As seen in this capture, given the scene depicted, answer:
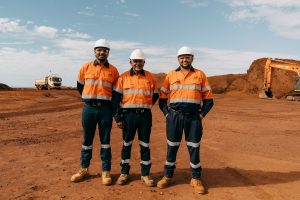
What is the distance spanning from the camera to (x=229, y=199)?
18.2ft

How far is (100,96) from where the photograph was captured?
6.04 m

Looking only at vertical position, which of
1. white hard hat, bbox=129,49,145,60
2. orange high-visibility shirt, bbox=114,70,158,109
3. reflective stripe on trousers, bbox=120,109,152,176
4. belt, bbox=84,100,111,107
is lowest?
reflective stripe on trousers, bbox=120,109,152,176

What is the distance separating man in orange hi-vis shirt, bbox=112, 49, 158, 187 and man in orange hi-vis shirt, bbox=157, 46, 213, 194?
0.36 m

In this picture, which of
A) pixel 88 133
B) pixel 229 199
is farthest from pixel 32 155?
pixel 229 199

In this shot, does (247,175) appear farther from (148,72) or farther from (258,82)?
(258,82)

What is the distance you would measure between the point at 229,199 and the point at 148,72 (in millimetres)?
2525

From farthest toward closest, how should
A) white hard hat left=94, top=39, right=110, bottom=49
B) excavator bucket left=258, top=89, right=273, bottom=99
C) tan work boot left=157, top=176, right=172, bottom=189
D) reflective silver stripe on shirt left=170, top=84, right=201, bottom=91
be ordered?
excavator bucket left=258, top=89, right=273, bottom=99, white hard hat left=94, top=39, right=110, bottom=49, tan work boot left=157, top=176, right=172, bottom=189, reflective silver stripe on shirt left=170, top=84, right=201, bottom=91

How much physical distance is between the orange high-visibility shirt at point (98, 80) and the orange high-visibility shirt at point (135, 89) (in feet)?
0.52

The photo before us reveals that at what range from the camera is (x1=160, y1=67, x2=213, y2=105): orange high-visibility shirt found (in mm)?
5852

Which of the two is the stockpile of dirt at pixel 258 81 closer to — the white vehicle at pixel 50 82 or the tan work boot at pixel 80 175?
the white vehicle at pixel 50 82

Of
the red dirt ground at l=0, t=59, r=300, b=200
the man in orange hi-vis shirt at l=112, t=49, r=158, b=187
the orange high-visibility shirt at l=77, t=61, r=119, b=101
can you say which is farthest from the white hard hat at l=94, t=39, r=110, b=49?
the red dirt ground at l=0, t=59, r=300, b=200

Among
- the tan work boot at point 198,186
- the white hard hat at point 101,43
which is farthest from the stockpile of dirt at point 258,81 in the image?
the white hard hat at point 101,43

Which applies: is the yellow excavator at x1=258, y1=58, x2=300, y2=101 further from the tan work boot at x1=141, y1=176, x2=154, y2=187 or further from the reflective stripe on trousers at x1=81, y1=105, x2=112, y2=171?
the reflective stripe on trousers at x1=81, y1=105, x2=112, y2=171

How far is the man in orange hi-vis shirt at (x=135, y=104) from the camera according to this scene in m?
5.98
